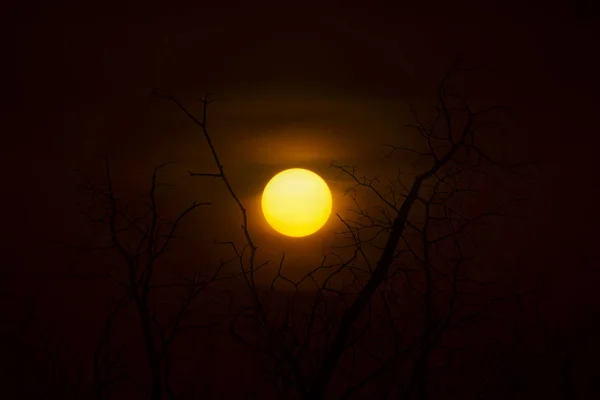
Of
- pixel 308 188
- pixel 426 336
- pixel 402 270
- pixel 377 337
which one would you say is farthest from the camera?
pixel 308 188

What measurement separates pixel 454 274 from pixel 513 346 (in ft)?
2.40

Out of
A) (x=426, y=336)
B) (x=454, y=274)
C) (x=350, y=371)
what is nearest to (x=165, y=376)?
(x=350, y=371)

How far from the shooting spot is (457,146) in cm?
214

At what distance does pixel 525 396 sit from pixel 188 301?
194 centimetres

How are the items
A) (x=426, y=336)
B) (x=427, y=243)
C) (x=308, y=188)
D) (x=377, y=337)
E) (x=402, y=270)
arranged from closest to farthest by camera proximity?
(x=426, y=336) → (x=427, y=243) → (x=402, y=270) → (x=377, y=337) → (x=308, y=188)

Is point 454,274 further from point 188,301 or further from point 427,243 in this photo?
point 188,301

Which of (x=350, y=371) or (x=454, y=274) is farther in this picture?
(x=350, y=371)

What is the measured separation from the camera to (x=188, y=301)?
2.37 metres

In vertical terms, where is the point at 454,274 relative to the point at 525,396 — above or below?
above

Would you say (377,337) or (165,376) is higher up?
(377,337)

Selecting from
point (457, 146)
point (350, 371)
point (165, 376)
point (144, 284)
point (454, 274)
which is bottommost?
point (165, 376)

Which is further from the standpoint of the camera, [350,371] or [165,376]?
[350,371]

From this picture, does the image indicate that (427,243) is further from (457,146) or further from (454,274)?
(457,146)

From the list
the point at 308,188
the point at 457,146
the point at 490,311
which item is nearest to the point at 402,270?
the point at 490,311
